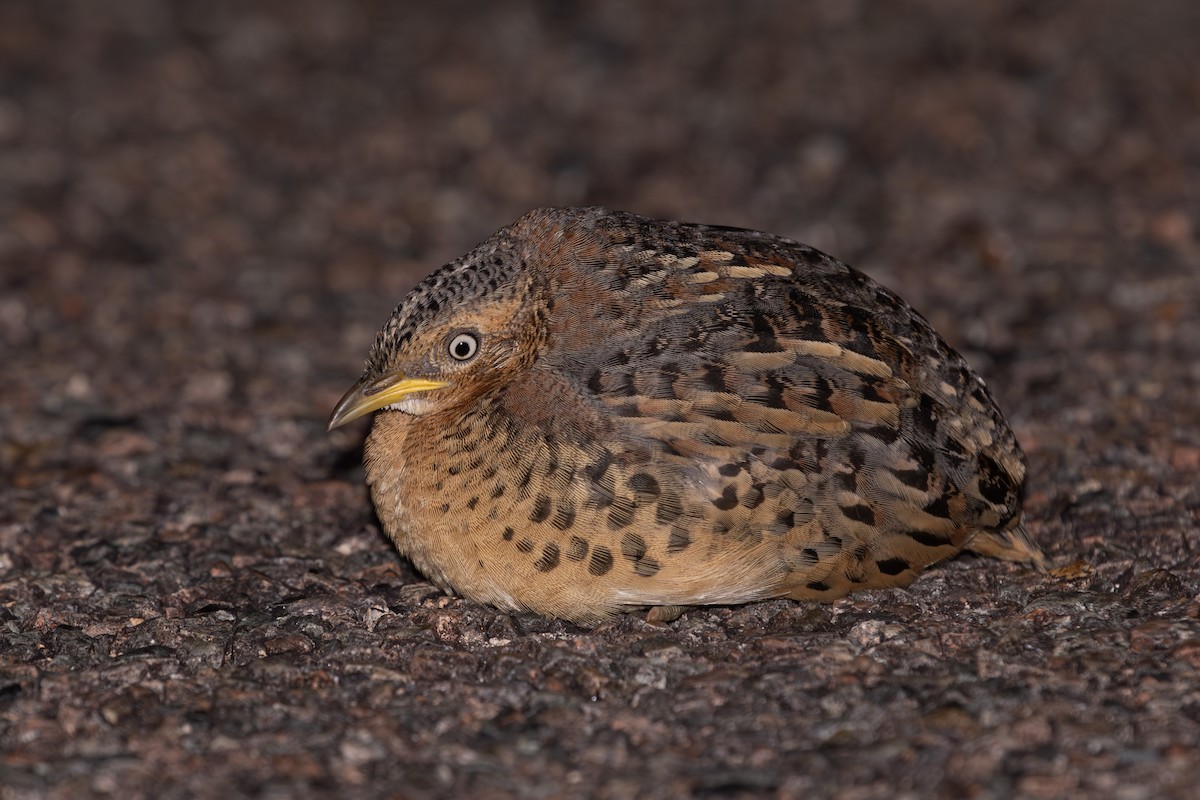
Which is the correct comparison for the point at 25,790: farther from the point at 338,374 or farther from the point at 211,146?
the point at 211,146

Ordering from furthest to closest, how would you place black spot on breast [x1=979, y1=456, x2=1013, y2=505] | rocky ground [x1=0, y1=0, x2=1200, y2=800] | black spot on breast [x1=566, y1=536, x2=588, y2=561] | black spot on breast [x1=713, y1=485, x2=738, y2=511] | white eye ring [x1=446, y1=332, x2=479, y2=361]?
white eye ring [x1=446, y1=332, x2=479, y2=361] < black spot on breast [x1=979, y1=456, x2=1013, y2=505] < black spot on breast [x1=566, y1=536, x2=588, y2=561] < black spot on breast [x1=713, y1=485, x2=738, y2=511] < rocky ground [x1=0, y1=0, x2=1200, y2=800]

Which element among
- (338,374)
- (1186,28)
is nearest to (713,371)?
(338,374)

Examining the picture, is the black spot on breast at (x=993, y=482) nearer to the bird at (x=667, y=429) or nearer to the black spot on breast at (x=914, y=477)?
the bird at (x=667, y=429)

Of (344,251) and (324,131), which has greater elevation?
(324,131)

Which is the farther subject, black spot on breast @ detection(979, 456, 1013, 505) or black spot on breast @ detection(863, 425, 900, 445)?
black spot on breast @ detection(979, 456, 1013, 505)

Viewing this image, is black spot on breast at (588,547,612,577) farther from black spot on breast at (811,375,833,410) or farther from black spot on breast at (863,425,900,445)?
black spot on breast at (863,425,900,445)

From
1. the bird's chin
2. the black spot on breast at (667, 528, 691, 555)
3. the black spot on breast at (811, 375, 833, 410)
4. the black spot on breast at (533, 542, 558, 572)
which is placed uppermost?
the black spot on breast at (811, 375, 833, 410)

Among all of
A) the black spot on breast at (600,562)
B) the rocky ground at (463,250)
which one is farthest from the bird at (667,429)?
the rocky ground at (463,250)

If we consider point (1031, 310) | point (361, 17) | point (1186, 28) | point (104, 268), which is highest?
point (1186, 28)

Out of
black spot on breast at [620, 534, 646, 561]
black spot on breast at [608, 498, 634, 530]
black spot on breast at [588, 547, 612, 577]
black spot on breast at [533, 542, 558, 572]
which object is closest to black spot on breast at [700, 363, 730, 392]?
black spot on breast at [608, 498, 634, 530]
